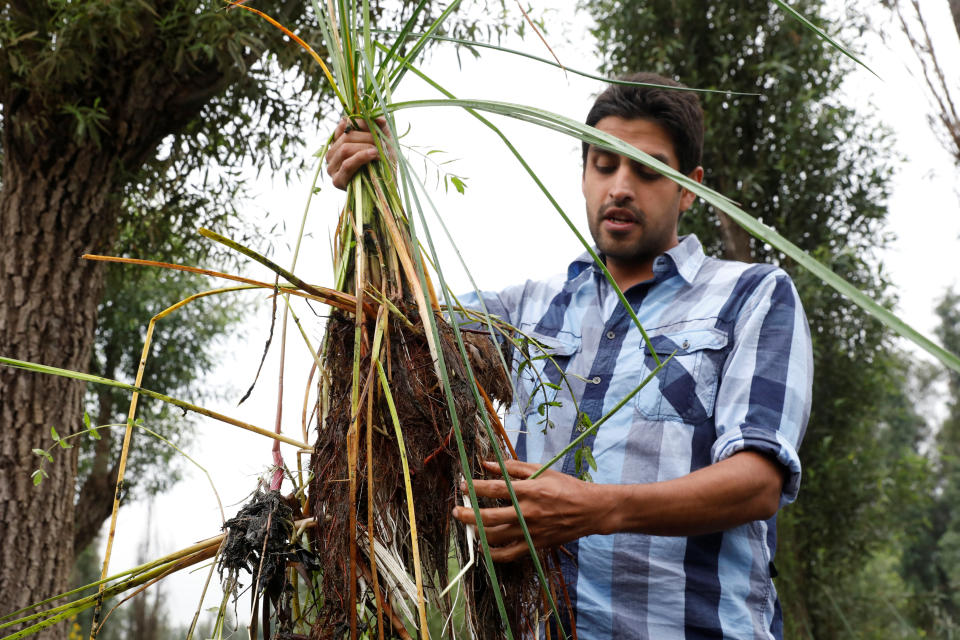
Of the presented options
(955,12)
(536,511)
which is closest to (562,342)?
(536,511)

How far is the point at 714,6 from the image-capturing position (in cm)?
599

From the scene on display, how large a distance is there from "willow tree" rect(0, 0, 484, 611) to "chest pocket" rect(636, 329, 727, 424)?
7.43ft

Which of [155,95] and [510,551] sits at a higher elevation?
[155,95]

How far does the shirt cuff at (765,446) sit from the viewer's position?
1189 mm

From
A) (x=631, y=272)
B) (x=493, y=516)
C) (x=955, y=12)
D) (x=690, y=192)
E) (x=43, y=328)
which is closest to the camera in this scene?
(x=493, y=516)

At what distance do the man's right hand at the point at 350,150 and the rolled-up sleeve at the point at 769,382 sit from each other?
2.28 feet

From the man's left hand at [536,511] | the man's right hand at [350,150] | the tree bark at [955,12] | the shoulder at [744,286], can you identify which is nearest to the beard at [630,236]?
the shoulder at [744,286]

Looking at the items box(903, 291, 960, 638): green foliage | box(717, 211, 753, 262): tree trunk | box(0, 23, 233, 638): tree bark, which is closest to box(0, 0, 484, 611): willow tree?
box(0, 23, 233, 638): tree bark

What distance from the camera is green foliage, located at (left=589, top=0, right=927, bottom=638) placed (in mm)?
5758

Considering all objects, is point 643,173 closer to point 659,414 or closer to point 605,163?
point 605,163

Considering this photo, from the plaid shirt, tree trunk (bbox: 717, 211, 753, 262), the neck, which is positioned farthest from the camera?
tree trunk (bbox: 717, 211, 753, 262)

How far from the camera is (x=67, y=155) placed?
337cm

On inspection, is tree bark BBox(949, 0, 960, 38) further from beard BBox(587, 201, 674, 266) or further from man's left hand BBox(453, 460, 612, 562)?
man's left hand BBox(453, 460, 612, 562)

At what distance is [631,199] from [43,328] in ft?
8.81
